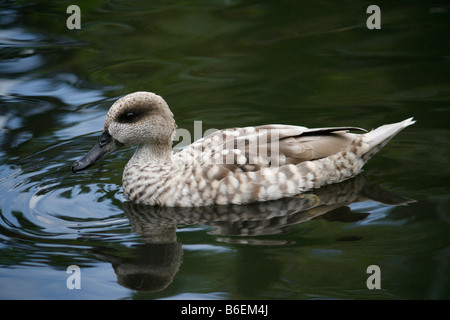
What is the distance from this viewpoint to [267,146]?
7.37 meters

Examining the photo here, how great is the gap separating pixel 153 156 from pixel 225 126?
1771mm

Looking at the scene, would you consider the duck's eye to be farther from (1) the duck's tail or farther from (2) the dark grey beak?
(1) the duck's tail

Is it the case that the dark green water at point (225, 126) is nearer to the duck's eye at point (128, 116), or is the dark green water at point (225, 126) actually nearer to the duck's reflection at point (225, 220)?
the duck's reflection at point (225, 220)

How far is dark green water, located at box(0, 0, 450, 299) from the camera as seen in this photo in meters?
5.88

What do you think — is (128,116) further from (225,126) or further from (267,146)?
(225,126)

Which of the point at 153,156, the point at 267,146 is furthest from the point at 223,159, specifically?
the point at 153,156

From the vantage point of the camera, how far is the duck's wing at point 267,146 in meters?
7.29

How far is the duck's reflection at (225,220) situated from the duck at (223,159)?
4.9 inches

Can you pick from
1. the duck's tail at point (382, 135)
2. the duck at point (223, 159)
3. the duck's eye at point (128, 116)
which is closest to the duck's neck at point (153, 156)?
the duck at point (223, 159)

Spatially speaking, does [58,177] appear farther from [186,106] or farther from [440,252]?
[440,252]

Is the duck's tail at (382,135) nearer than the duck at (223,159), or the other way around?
the duck at (223,159)

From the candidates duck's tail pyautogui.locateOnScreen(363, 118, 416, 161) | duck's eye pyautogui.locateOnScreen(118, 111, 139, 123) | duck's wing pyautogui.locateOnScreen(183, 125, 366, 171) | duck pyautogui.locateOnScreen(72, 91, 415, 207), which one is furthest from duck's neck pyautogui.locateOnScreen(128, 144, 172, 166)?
duck's tail pyautogui.locateOnScreen(363, 118, 416, 161)

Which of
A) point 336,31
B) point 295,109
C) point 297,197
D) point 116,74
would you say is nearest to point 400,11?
point 336,31

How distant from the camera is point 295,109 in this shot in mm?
9461
